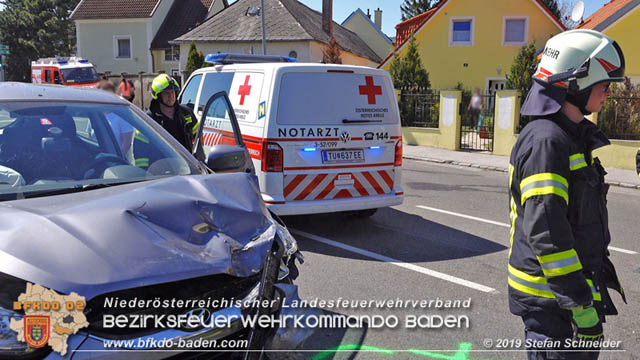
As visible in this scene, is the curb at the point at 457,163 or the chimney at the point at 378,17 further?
the chimney at the point at 378,17

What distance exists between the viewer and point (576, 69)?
229 centimetres

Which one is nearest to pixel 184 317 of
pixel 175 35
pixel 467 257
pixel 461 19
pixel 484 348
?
pixel 484 348

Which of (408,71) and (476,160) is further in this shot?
(408,71)

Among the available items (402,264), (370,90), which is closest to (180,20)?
(370,90)

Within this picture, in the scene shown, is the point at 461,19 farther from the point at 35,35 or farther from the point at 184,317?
the point at 35,35

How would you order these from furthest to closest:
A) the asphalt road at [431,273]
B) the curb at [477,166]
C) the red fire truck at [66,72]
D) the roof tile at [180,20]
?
the roof tile at [180,20] → the red fire truck at [66,72] → the curb at [477,166] → the asphalt road at [431,273]

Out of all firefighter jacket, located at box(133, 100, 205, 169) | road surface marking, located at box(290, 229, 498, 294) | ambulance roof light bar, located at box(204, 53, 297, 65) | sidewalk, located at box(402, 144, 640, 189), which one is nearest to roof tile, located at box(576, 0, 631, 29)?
sidewalk, located at box(402, 144, 640, 189)

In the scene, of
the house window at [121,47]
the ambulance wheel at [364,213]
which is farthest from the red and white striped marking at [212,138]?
the house window at [121,47]

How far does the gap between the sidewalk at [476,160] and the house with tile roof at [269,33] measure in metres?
21.1

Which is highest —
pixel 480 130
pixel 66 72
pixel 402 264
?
pixel 66 72

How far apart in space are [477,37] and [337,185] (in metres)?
26.6

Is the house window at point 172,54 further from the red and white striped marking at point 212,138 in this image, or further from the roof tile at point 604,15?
the red and white striped marking at point 212,138

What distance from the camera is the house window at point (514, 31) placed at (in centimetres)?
2988

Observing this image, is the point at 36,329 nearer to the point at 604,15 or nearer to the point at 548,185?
the point at 548,185
